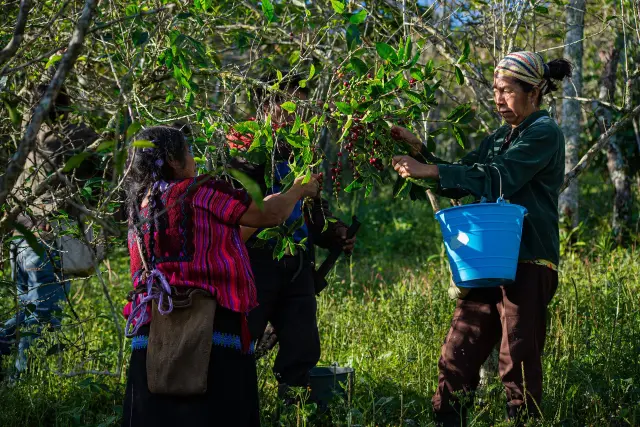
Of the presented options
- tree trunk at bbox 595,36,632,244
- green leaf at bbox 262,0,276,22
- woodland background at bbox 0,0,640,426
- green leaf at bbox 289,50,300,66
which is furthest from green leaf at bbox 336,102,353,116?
tree trunk at bbox 595,36,632,244

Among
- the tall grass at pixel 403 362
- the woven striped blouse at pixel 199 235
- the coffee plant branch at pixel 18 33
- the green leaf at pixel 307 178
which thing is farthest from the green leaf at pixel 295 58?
the coffee plant branch at pixel 18 33

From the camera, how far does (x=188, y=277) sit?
2891mm

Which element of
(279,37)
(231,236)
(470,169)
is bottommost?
(231,236)

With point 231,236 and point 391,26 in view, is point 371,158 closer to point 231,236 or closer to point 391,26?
point 231,236

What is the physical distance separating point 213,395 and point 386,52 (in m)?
1.36

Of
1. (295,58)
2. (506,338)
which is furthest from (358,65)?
(295,58)

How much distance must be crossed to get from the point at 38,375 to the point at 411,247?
17.9 ft

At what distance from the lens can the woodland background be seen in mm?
2941

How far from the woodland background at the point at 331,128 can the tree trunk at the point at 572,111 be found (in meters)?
0.02

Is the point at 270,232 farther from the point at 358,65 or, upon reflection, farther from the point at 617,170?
the point at 617,170

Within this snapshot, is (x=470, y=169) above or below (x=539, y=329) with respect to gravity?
above

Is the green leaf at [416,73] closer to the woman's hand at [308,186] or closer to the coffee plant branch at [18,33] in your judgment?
the woman's hand at [308,186]

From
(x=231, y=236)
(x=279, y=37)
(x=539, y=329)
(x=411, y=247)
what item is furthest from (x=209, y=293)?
(x=411, y=247)

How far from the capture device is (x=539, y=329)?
340cm
